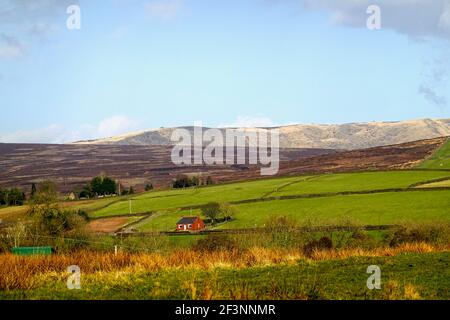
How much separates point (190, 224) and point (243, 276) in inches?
2733

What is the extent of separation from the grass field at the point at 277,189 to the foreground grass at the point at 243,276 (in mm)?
77139

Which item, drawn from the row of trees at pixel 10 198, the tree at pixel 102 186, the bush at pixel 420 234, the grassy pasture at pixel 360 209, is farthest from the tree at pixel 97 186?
the bush at pixel 420 234

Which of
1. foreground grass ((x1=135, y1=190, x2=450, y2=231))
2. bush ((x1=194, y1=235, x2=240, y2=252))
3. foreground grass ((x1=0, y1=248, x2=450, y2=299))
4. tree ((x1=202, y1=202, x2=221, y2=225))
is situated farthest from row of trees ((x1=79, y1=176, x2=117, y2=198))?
foreground grass ((x1=0, y1=248, x2=450, y2=299))

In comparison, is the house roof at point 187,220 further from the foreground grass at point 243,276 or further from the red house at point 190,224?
the foreground grass at point 243,276

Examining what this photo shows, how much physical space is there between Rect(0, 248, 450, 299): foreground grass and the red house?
6216 centimetres

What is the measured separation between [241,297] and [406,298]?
3.52m

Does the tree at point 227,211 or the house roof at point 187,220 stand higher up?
the tree at point 227,211

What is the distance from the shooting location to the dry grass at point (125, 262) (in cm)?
1598

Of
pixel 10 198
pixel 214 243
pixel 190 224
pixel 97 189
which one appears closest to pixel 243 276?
pixel 214 243

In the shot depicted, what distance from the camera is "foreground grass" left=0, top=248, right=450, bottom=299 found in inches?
520

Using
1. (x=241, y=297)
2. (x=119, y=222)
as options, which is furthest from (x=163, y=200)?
(x=241, y=297)

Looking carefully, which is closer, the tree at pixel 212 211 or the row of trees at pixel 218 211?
the row of trees at pixel 218 211

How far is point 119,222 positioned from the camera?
92500 mm

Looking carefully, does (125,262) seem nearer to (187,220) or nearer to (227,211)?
(187,220)
